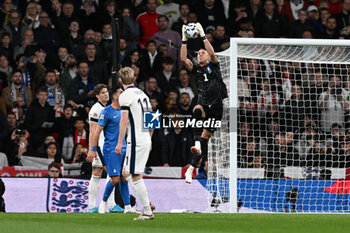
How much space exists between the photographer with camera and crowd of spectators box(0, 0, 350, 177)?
24 mm

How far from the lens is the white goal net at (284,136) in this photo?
1511 centimetres

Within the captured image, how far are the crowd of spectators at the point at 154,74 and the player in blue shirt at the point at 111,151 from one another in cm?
318

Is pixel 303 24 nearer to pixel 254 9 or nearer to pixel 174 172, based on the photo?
pixel 254 9

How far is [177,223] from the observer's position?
434 inches

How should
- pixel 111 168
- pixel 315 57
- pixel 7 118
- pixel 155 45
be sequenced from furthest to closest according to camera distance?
1. pixel 155 45
2. pixel 7 118
3. pixel 315 57
4. pixel 111 168

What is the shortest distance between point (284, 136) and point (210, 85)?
3.65 metres

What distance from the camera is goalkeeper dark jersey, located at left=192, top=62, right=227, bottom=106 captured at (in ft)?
44.2

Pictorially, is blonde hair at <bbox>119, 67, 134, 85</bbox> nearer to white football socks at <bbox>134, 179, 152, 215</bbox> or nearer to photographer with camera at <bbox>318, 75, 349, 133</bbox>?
white football socks at <bbox>134, 179, 152, 215</bbox>

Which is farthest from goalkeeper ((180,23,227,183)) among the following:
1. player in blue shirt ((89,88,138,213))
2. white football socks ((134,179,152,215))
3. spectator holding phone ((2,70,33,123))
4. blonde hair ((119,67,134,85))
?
spectator holding phone ((2,70,33,123))

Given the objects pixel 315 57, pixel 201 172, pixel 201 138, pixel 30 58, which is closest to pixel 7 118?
pixel 30 58

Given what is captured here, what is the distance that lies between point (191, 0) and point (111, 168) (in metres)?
8.56

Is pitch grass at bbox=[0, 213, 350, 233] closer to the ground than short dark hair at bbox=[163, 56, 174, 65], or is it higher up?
closer to the ground

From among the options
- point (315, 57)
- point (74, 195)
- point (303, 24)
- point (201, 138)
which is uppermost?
point (303, 24)

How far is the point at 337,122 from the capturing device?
17.4 meters
